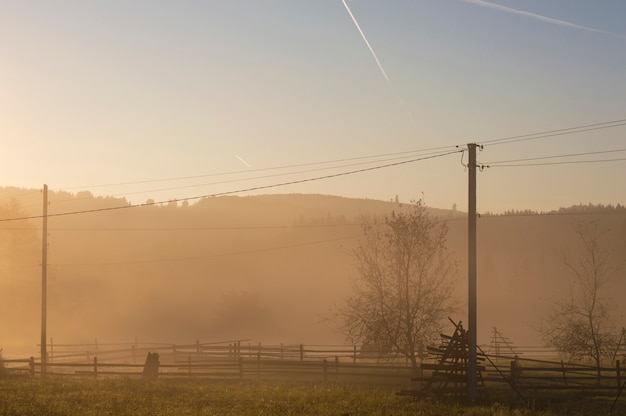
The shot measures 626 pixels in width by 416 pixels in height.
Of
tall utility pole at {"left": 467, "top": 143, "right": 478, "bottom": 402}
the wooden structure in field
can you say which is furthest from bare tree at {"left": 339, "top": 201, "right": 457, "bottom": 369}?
tall utility pole at {"left": 467, "top": 143, "right": 478, "bottom": 402}

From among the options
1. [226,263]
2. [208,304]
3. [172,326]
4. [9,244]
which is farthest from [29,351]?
[226,263]

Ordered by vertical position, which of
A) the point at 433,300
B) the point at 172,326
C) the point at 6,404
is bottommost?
the point at 172,326

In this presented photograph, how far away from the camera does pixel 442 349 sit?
112 feet

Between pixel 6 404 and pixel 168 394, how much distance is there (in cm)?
672

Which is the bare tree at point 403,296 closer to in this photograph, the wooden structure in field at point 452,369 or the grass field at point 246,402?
the grass field at point 246,402

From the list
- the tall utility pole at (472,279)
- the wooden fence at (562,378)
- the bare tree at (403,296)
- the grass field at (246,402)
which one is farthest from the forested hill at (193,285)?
the tall utility pole at (472,279)

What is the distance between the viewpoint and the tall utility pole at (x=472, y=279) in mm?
28641

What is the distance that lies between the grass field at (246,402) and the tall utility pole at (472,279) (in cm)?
103

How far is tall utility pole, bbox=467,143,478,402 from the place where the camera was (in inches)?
1128

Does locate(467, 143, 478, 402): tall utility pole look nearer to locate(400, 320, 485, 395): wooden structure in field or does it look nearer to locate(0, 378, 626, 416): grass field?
locate(0, 378, 626, 416): grass field

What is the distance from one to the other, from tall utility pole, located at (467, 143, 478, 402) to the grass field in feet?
3.37

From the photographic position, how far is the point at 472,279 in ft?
96.7

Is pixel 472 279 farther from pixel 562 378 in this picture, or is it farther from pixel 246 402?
pixel 246 402

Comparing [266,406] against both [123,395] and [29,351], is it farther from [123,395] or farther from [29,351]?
[29,351]
